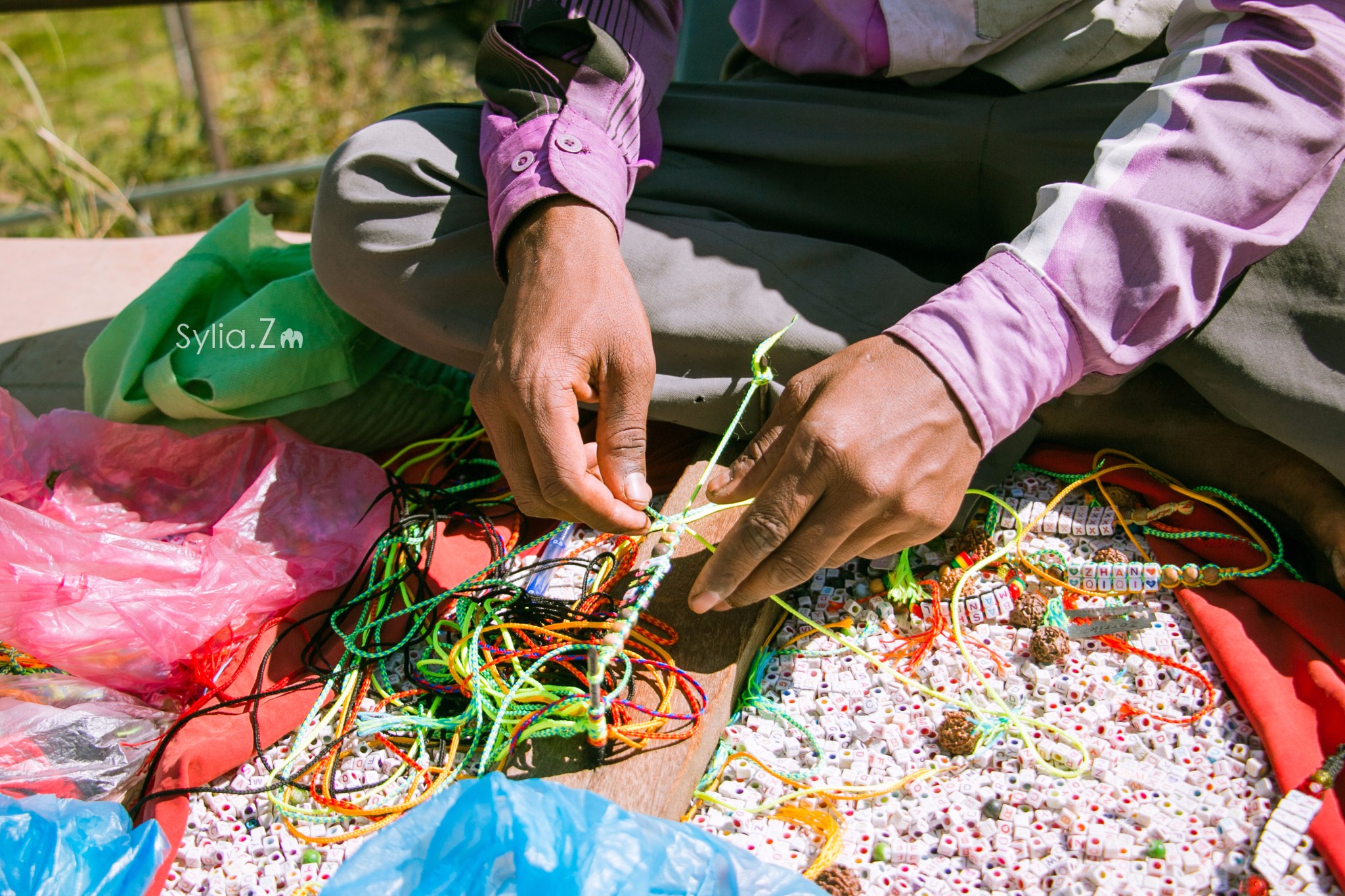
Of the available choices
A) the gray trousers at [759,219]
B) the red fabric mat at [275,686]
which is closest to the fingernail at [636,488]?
the gray trousers at [759,219]

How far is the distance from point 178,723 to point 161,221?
161 inches

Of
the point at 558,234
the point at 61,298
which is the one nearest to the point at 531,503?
the point at 558,234

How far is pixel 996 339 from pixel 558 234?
62 cm

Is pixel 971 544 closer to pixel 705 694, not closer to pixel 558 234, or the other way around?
pixel 705 694

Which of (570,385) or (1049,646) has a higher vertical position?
(570,385)

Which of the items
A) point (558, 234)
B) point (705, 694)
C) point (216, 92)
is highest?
point (558, 234)

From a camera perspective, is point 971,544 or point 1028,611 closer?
point 1028,611

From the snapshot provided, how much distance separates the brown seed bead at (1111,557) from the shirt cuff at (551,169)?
3.02 feet

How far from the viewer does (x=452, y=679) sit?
1396 millimetres

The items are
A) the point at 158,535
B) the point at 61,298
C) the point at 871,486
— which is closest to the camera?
the point at 871,486

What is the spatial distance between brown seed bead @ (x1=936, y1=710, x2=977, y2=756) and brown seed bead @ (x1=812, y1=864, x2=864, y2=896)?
22 centimetres

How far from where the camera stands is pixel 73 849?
3.70 feet

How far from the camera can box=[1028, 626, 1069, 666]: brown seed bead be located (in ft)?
4.46

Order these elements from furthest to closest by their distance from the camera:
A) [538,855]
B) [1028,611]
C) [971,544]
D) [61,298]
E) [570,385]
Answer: [61,298], [971,544], [1028,611], [570,385], [538,855]
